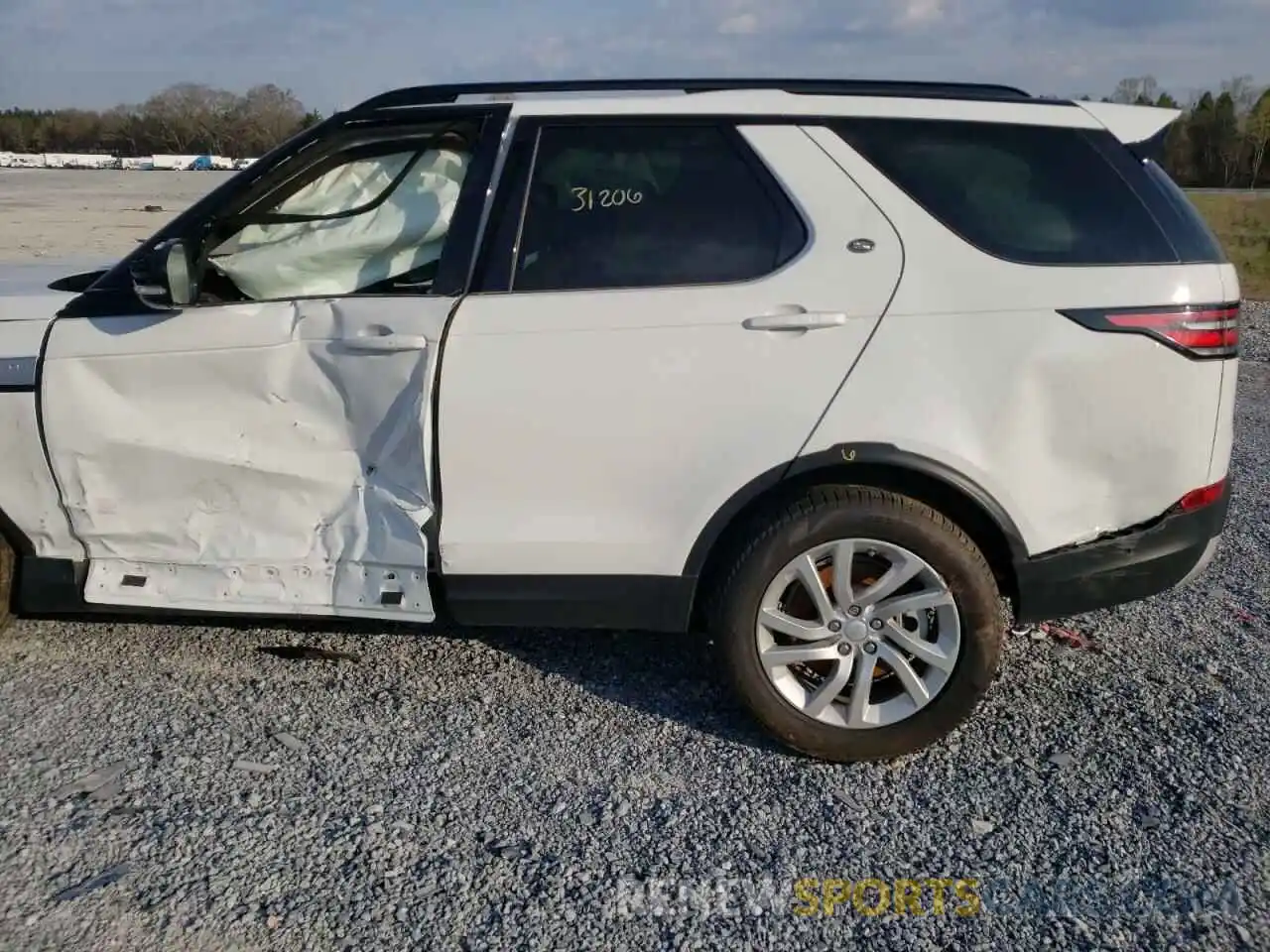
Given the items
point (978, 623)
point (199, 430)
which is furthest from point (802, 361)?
point (199, 430)

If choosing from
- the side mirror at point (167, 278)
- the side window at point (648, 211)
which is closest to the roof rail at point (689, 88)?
the side window at point (648, 211)

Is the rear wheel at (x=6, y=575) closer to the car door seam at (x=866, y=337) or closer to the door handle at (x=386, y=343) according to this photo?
the door handle at (x=386, y=343)

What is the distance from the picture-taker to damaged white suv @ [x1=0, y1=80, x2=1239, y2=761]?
3029 millimetres

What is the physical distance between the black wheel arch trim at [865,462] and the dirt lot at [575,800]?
72 centimetres

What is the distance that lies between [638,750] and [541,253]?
1.57 m

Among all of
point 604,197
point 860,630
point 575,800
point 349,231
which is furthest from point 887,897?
point 349,231

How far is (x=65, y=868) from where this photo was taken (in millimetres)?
2707

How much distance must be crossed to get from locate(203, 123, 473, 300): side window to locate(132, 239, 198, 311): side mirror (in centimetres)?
21

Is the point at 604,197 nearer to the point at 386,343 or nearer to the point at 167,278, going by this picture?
the point at 386,343

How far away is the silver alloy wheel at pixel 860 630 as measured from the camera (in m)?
3.13

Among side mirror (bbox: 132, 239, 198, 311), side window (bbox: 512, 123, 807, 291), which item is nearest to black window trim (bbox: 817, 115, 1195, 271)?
side window (bbox: 512, 123, 807, 291)

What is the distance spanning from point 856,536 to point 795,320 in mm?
661

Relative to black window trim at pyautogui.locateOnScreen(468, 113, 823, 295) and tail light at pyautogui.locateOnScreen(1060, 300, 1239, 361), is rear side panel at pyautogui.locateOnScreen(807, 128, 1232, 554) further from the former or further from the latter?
black window trim at pyautogui.locateOnScreen(468, 113, 823, 295)

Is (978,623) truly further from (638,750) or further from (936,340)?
(638,750)
